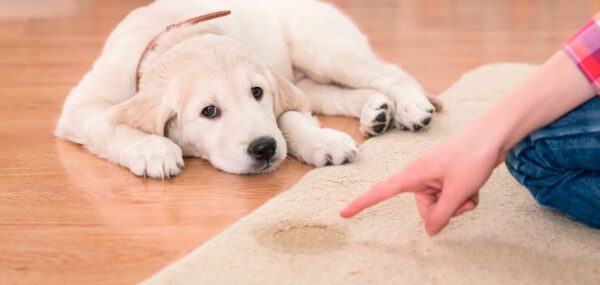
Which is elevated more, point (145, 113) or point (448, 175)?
point (448, 175)

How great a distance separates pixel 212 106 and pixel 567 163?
895mm

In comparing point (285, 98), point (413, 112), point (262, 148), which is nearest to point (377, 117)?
point (413, 112)

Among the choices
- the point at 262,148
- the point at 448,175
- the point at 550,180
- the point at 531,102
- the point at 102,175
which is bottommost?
the point at 102,175

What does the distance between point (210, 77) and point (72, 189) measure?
43cm

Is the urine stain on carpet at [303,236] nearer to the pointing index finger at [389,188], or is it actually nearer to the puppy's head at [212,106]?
the pointing index finger at [389,188]

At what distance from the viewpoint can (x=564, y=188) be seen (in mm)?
1489

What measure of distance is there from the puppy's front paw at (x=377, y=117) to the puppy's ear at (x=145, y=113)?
54 centimetres

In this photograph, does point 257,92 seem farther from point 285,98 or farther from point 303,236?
point 303,236

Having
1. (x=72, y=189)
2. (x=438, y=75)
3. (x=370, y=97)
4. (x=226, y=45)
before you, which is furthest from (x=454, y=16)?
(x=72, y=189)

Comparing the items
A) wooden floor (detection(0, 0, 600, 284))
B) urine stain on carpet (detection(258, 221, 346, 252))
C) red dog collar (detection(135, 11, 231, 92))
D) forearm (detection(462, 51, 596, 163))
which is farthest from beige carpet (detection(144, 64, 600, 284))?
red dog collar (detection(135, 11, 231, 92))

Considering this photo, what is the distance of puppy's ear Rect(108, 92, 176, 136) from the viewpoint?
2.01 metres

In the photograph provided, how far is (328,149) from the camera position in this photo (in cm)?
197

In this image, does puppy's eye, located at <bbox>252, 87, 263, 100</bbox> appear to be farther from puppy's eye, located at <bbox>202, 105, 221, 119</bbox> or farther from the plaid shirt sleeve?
the plaid shirt sleeve

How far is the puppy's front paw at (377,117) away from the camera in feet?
7.19
